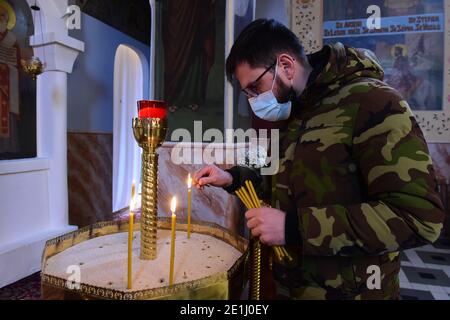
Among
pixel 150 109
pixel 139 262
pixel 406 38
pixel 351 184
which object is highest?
pixel 406 38

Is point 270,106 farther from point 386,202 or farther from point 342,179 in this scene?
point 386,202

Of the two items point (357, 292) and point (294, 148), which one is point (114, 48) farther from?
point (357, 292)

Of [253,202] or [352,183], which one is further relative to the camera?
[253,202]

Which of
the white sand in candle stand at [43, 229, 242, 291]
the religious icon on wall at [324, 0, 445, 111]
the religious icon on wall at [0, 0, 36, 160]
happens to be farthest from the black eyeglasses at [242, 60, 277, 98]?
the religious icon on wall at [324, 0, 445, 111]

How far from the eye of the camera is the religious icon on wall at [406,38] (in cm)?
472

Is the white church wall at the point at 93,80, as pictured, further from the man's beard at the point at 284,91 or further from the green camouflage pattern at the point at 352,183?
the green camouflage pattern at the point at 352,183

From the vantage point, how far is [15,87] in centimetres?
342

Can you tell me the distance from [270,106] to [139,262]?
2.28 ft

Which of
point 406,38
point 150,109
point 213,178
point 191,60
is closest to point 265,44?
point 150,109

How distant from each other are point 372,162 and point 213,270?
0.55 metres

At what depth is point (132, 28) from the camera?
5.57 m

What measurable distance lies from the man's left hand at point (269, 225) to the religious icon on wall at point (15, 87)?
338 cm

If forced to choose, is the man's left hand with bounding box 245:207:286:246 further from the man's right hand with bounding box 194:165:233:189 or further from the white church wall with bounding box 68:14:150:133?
the white church wall with bounding box 68:14:150:133

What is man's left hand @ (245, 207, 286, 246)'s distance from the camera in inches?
32.6
